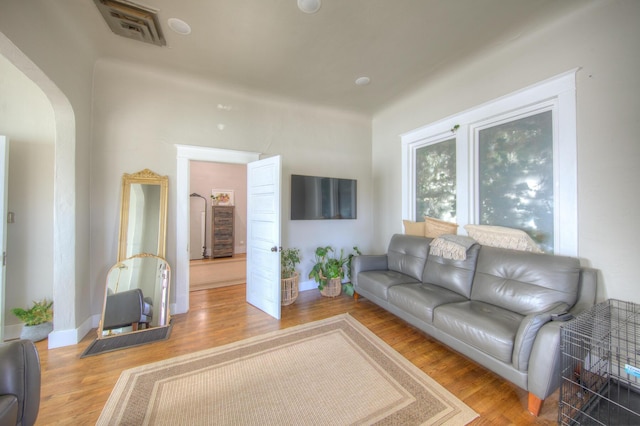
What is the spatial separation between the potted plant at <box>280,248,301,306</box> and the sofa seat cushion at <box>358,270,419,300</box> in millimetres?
912

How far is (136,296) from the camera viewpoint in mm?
2678

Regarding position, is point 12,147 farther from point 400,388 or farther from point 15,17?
point 400,388

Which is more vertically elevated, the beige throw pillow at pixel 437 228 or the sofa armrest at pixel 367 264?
the beige throw pillow at pixel 437 228

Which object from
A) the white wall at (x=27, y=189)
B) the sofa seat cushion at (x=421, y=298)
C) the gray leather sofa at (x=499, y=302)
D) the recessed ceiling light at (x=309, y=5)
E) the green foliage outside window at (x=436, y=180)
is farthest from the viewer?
the green foliage outside window at (x=436, y=180)

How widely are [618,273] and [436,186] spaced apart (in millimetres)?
1856

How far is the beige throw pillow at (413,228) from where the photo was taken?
10.9 ft

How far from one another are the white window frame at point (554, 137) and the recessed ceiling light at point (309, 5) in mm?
2115

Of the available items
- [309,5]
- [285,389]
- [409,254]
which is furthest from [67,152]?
[409,254]

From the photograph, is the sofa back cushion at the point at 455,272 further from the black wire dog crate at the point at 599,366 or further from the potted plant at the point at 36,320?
the potted plant at the point at 36,320

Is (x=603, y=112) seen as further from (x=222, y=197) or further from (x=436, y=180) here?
(x=222, y=197)

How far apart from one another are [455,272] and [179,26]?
11.9 ft

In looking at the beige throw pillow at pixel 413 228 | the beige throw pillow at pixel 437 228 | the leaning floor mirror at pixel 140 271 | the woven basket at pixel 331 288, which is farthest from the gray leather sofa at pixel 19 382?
the beige throw pillow at pixel 413 228

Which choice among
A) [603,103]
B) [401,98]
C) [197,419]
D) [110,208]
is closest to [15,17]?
[110,208]

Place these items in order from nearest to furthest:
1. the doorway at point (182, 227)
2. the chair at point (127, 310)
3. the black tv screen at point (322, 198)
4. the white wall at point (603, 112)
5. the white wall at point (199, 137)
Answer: the white wall at point (603, 112)
the chair at point (127, 310)
the white wall at point (199, 137)
the doorway at point (182, 227)
the black tv screen at point (322, 198)
